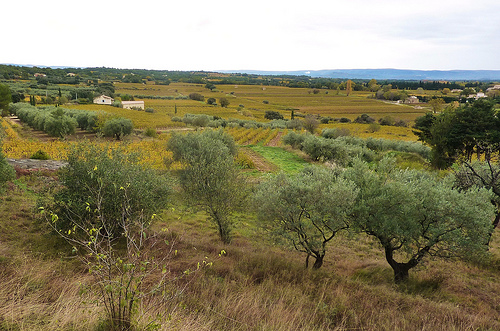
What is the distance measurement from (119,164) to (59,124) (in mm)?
46045

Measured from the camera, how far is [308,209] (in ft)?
41.3

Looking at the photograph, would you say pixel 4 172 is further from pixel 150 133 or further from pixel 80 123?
pixel 80 123

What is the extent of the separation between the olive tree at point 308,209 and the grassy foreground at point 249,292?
1.34m

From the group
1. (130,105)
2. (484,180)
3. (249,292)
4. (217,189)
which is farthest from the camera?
(130,105)

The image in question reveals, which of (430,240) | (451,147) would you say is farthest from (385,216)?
(451,147)

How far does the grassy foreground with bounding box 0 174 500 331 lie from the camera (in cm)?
511

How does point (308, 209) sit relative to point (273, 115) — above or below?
below

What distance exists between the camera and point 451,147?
121ft

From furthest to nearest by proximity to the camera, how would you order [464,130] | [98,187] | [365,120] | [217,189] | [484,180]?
[365,120] → [464,130] → [484,180] → [217,189] → [98,187]

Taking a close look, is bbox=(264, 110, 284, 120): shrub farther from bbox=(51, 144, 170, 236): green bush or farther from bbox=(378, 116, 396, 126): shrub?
bbox=(51, 144, 170, 236): green bush

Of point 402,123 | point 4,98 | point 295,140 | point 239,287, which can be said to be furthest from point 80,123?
point 402,123

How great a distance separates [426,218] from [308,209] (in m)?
4.87

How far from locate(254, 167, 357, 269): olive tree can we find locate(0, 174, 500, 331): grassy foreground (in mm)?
1339

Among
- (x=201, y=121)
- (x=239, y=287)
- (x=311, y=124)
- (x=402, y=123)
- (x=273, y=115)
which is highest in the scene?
(x=273, y=115)
